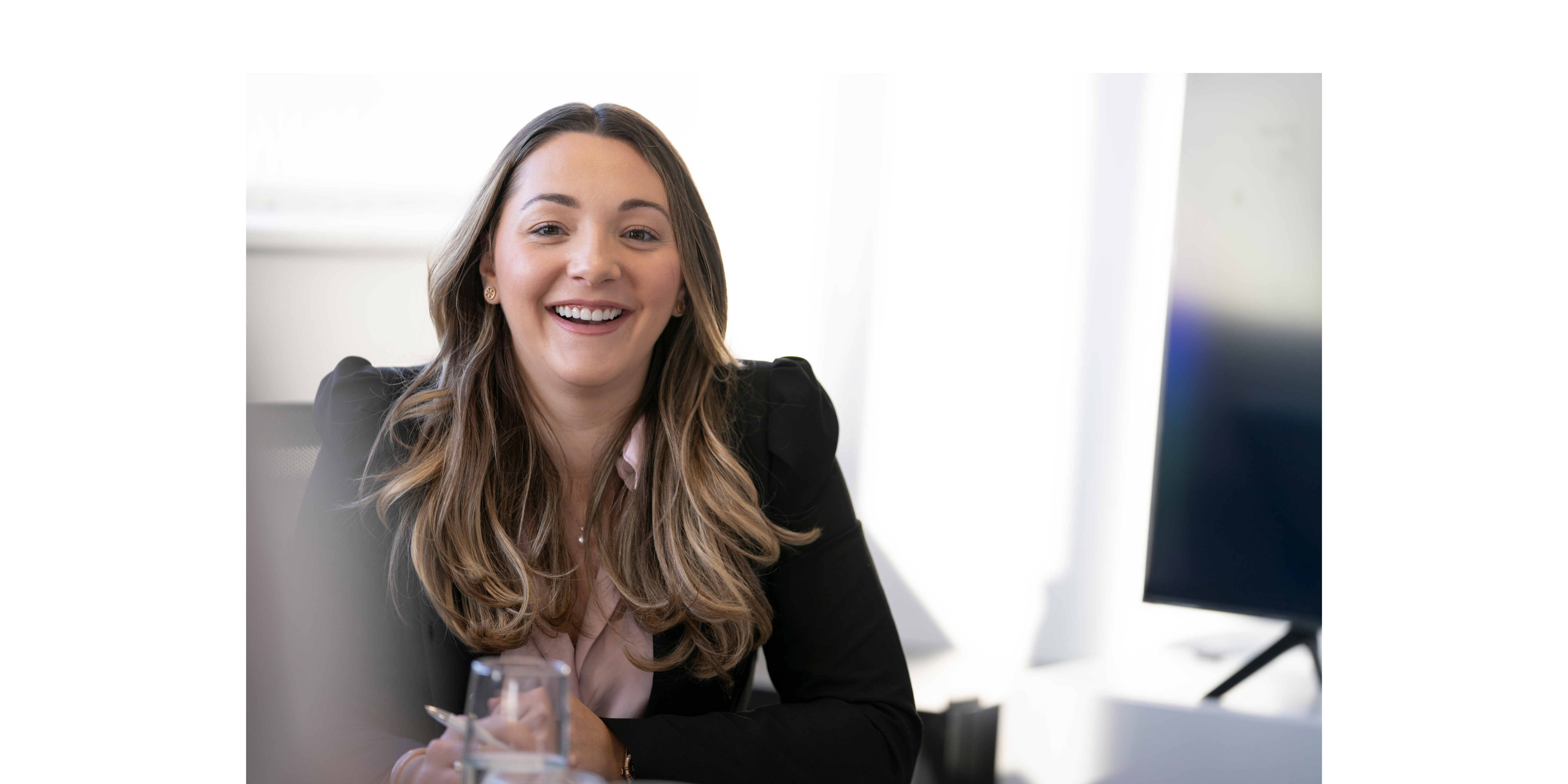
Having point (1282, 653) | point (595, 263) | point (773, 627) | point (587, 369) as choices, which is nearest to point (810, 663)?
point (773, 627)

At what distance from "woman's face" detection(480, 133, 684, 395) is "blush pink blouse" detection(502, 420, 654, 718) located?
337 mm

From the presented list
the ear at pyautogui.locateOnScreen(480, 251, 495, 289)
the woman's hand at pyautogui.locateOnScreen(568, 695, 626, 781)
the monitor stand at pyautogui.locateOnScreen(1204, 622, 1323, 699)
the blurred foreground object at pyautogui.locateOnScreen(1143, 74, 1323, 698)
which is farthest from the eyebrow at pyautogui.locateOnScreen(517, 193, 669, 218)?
the monitor stand at pyautogui.locateOnScreen(1204, 622, 1323, 699)

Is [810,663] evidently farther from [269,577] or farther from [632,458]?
[269,577]

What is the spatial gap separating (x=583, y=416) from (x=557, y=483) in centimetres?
11

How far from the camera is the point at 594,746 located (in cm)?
111

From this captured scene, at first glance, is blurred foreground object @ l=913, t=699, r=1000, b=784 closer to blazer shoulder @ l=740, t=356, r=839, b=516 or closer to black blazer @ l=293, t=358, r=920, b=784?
black blazer @ l=293, t=358, r=920, b=784

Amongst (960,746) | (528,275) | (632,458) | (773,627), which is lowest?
(960,746)

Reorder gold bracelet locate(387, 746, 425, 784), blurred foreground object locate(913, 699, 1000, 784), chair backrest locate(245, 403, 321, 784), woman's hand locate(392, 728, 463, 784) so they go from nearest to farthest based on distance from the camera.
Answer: woman's hand locate(392, 728, 463, 784), gold bracelet locate(387, 746, 425, 784), chair backrest locate(245, 403, 321, 784), blurred foreground object locate(913, 699, 1000, 784)

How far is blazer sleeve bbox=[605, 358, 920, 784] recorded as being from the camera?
1.19 m

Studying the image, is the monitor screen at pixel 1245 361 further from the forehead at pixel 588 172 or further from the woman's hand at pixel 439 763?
the woman's hand at pixel 439 763

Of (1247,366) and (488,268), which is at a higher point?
(488,268)

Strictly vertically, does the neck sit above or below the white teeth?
below
